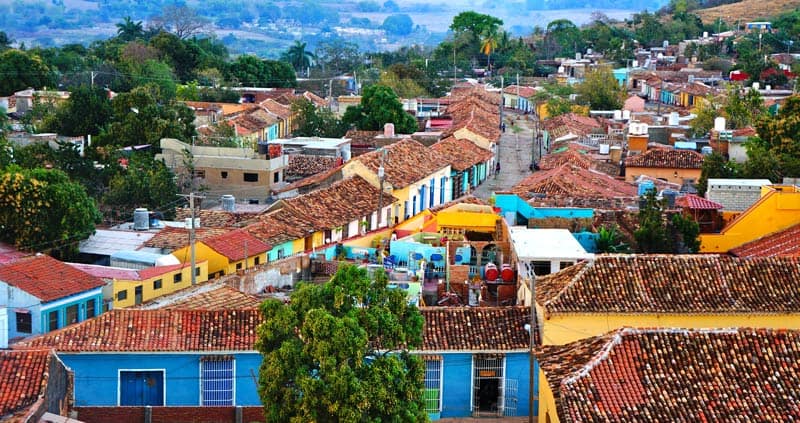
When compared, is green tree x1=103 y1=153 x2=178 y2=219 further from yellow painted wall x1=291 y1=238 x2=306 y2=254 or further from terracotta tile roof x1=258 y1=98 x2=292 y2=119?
terracotta tile roof x1=258 y1=98 x2=292 y2=119

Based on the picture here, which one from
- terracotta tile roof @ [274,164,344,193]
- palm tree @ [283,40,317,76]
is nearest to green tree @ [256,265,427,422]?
terracotta tile roof @ [274,164,344,193]

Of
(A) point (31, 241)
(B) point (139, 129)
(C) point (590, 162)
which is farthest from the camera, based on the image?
(B) point (139, 129)

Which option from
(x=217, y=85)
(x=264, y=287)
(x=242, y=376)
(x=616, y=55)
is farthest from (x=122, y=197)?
(x=616, y=55)

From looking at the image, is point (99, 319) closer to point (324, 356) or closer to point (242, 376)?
point (242, 376)

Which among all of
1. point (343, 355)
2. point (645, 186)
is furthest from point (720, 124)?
point (343, 355)

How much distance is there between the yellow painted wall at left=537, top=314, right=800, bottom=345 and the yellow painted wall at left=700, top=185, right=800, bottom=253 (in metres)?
8.83

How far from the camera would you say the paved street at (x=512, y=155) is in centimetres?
5233

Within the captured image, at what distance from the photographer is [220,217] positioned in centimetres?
3769

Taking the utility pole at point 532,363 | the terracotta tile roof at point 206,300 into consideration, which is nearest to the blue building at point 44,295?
the terracotta tile roof at point 206,300

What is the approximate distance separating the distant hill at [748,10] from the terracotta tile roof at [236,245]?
10447cm

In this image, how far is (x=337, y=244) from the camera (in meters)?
35.4

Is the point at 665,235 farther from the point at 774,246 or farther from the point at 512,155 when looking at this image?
the point at 512,155

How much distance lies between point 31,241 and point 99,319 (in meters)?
11.3

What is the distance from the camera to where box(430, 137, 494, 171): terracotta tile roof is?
5059 cm
